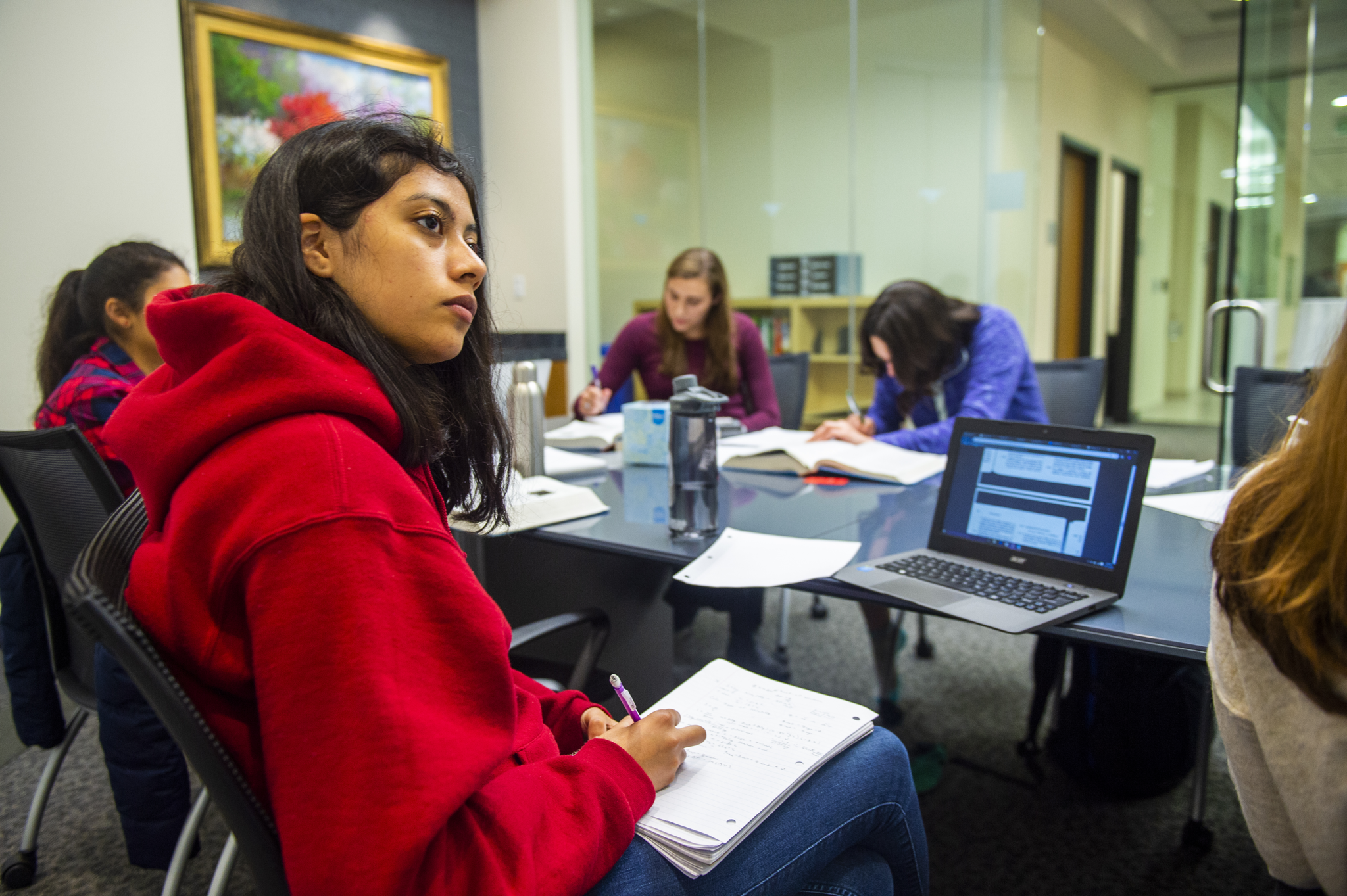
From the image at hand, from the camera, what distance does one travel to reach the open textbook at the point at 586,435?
244 centimetres

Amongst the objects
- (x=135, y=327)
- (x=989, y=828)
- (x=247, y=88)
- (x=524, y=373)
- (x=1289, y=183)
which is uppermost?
(x=247, y=88)

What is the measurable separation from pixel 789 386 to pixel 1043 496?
1.98 m

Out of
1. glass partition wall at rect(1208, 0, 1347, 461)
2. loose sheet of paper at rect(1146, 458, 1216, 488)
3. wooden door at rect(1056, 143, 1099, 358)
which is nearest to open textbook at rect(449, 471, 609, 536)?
loose sheet of paper at rect(1146, 458, 1216, 488)

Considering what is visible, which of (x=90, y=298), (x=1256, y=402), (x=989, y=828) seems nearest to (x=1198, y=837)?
(x=989, y=828)

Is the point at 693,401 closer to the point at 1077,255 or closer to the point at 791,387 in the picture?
the point at 791,387

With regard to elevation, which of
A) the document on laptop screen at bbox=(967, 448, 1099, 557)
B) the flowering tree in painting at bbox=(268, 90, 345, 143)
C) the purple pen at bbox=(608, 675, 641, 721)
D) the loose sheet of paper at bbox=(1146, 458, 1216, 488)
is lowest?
the purple pen at bbox=(608, 675, 641, 721)

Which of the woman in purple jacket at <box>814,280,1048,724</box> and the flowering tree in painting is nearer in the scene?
the woman in purple jacket at <box>814,280,1048,724</box>

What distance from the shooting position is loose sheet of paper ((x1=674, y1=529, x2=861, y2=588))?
1.27 m

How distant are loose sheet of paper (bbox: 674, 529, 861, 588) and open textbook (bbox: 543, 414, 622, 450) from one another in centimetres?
101

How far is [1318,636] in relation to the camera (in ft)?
2.12

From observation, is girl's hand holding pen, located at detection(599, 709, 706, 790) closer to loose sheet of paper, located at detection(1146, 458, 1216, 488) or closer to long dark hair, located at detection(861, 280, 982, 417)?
loose sheet of paper, located at detection(1146, 458, 1216, 488)

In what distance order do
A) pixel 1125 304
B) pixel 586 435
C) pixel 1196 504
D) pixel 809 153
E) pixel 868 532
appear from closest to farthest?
pixel 868 532 < pixel 1196 504 < pixel 586 435 < pixel 809 153 < pixel 1125 304

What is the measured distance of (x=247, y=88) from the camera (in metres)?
3.70

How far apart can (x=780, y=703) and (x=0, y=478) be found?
4.38 feet
